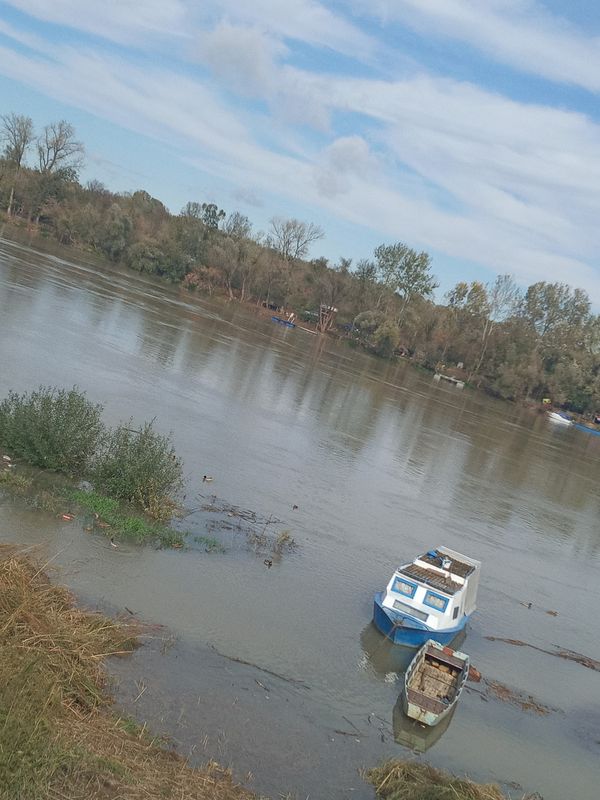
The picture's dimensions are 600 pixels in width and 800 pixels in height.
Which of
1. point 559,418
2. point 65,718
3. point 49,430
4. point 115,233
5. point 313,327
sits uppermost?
point 115,233

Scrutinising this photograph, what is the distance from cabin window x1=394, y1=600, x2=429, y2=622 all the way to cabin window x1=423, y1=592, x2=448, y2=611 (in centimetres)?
27

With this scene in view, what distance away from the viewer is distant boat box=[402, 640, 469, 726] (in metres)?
13.3

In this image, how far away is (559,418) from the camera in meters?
99.9

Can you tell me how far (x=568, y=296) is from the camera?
12625 cm

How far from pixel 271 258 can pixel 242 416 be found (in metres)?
85.0

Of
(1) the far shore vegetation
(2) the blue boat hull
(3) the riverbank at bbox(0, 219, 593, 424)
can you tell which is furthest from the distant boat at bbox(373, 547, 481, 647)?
(3) the riverbank at bbox(0, 219, 593, 424)

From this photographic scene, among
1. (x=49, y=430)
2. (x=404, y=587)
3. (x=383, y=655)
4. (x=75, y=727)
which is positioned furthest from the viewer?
(x=49, y=430)

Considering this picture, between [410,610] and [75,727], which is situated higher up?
[75,727]

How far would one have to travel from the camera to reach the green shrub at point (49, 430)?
59.7 ft

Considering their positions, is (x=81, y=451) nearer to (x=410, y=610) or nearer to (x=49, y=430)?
(x=49, y=430)

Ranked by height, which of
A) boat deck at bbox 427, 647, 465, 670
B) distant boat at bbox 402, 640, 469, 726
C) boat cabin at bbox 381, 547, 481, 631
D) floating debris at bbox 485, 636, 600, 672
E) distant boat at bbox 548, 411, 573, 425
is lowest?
floating debris at bbox 485, 636, 600, 672

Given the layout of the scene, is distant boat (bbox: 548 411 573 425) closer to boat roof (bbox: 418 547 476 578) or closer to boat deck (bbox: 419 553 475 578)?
boat roof (bbox: 418 547 476 578)

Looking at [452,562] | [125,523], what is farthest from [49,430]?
[452,562]

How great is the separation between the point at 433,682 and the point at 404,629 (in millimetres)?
1498
